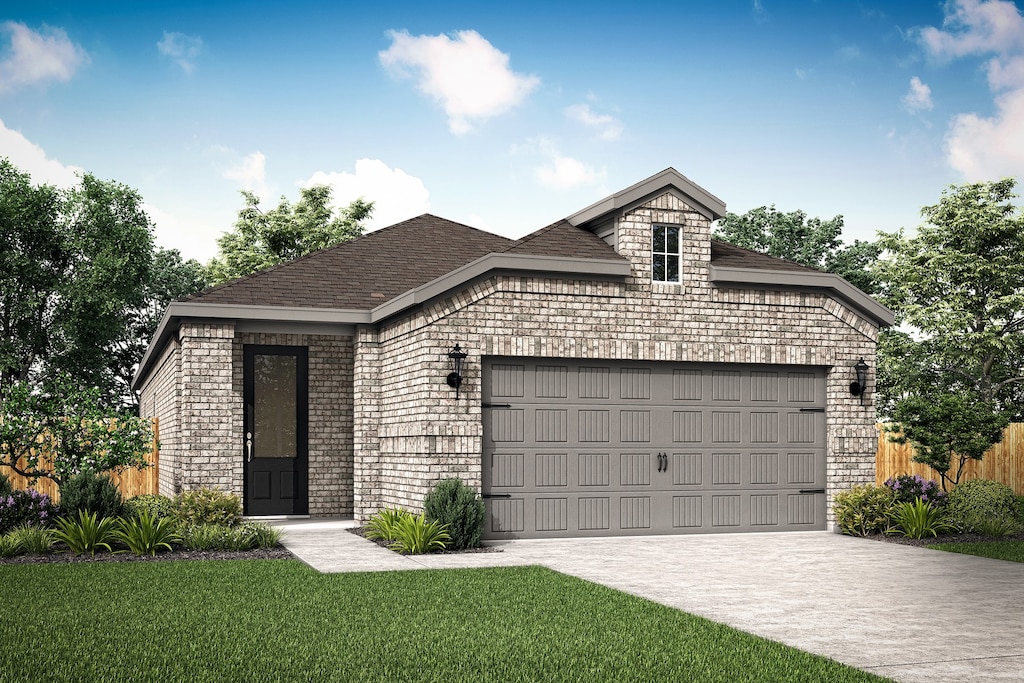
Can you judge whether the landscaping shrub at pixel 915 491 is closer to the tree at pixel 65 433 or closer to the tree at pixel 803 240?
the tree at pixel 65 433

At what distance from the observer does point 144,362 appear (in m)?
23.1

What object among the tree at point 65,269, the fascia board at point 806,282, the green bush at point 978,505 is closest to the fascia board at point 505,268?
the fascia board at point 806,282

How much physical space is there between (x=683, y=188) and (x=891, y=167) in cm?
1868

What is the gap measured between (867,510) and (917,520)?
72 cm

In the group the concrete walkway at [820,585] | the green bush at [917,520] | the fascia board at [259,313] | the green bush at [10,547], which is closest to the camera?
the concrete walkway at [820,585]

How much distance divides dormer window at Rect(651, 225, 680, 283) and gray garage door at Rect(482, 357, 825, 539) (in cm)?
128

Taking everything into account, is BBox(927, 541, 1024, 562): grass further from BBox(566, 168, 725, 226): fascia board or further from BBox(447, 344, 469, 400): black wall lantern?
BBox(447, 344, 469, 400): black wall lantern

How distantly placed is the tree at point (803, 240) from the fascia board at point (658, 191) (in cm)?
2615

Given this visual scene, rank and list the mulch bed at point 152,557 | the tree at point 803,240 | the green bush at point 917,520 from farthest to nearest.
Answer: the tree at point 803,240 < the green bush at point 917,520 < the mulch bed at point 152,557

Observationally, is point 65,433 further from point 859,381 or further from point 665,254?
point 859,381

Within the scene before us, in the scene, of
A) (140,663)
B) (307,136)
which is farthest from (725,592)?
(307,136)

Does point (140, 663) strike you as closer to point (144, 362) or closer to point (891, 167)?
point (144, 362)

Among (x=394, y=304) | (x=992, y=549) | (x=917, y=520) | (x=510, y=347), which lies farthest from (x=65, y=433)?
(x=992, y=549)

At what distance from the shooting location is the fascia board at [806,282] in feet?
51.5
